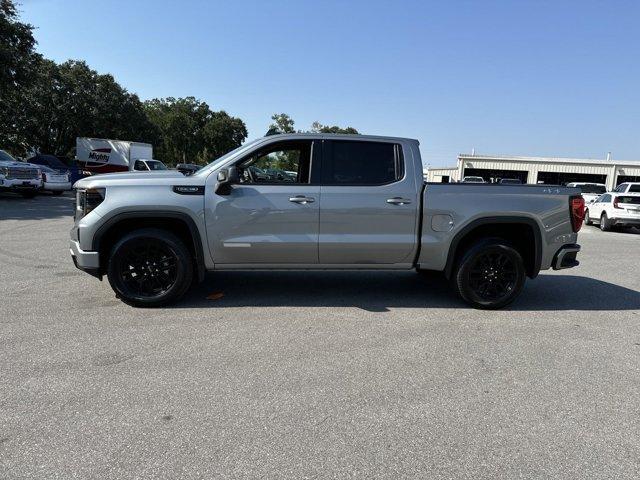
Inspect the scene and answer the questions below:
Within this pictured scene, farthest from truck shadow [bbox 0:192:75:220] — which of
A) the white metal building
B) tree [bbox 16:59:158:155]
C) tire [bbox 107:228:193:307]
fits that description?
the white metal building

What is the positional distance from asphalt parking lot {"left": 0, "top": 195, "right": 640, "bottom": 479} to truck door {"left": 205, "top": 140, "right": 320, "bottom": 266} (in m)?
0.64

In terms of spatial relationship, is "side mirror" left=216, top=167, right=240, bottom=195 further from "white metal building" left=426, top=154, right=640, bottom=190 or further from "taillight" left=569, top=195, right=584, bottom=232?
"white metal building" left=426, top=154, right=640, bottom=190

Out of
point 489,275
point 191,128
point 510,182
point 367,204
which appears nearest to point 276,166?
point 367,204

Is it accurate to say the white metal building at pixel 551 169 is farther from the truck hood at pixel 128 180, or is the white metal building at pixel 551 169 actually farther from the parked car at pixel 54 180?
the truck hood at pixel 128 180

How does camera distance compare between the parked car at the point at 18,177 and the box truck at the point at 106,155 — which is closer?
the parked car at the point at 18,177

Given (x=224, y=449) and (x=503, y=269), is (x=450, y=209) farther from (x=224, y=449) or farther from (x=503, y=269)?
(x=224, y=449)

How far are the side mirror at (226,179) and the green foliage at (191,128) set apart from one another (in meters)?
61.0

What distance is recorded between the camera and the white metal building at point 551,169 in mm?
48656

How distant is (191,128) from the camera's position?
209ft

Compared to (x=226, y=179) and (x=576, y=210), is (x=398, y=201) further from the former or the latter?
(x=576, y=210)

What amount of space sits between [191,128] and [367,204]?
206ft

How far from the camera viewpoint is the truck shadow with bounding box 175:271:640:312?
571cm

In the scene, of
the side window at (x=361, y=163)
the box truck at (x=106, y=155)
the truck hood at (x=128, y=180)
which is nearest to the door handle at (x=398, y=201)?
the side window at (x=361, y=163)

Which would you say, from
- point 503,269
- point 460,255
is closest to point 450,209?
point 460,255
